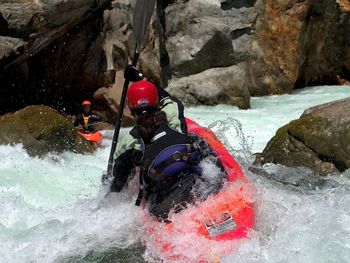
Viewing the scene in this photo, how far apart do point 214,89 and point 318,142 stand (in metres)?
5.94

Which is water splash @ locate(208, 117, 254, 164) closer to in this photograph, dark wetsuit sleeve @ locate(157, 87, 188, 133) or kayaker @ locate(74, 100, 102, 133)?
dark wetsuit sleeve @ locate(157, 87, 188, 133)

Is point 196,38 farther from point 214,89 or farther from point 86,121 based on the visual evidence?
point 86,121

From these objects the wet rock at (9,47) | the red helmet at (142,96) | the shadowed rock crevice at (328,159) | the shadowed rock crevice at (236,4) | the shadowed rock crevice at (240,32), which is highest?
the red helmet at (142,96)

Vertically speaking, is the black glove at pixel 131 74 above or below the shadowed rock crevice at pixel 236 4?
above

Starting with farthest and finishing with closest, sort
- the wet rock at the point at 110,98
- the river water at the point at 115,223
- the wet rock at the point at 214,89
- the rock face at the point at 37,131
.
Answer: the wet rock at the point at 214,89 → the wet rock at the point at 110,98 → the rock face at the point at 37,131 → the river water at the point at 115,223

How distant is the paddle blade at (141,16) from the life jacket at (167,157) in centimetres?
228

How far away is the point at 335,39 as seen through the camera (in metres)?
16.2

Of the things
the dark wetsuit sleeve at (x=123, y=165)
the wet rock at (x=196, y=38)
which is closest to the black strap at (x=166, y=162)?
the dark wetsuit sleeve at (x=123, y=165)

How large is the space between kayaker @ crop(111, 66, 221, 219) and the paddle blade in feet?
6.96

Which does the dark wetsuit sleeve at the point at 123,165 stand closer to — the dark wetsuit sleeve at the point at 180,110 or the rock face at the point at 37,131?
the dark wetsuit sleeve at the point at 180,110

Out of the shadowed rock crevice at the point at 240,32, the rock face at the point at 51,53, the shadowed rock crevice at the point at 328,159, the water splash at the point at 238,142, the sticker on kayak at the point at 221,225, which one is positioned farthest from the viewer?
the shadowed rock crevice at the point at 240,32

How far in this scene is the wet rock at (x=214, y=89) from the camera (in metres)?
11.6

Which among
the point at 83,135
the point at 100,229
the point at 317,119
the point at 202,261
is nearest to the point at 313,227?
the point at 202,261

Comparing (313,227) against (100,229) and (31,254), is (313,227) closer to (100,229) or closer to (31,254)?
(100,229)
